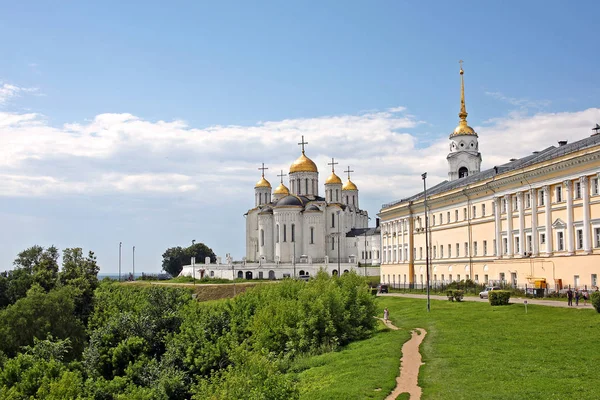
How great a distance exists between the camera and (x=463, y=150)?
8719cm

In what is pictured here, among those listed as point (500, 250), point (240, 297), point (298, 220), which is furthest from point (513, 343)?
point (298, 220)

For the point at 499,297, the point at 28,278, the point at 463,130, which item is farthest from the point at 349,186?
the point at 499,297

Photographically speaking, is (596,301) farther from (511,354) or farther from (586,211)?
(586,211)

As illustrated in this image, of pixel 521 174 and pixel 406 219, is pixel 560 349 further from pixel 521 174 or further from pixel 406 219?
pixel 406 219

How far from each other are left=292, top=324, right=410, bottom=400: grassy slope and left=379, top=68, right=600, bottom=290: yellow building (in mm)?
16189

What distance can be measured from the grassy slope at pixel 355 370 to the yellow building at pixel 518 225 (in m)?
16.2

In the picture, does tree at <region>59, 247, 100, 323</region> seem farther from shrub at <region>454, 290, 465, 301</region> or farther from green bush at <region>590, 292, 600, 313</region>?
green bush at <region>590, 292, 600, 313</region>

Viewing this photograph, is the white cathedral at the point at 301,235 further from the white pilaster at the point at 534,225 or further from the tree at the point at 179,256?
the white pilaster at the point at 534,225

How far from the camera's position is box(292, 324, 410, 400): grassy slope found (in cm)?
2412

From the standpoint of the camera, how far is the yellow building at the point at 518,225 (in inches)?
1758

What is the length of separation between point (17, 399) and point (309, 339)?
14790 mm

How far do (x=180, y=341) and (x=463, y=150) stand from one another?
55.3 metres

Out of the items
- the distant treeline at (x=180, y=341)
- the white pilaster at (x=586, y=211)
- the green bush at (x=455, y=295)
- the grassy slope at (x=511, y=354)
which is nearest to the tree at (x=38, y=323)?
the distant treeline at (x=180, y=341)

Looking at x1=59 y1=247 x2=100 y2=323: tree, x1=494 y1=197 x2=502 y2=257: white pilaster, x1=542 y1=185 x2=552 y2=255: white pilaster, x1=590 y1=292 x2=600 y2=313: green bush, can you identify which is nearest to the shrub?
x1=542 y1=185 x2=552 y2=255: white pilaster
